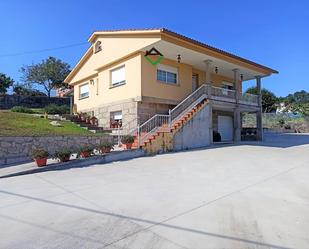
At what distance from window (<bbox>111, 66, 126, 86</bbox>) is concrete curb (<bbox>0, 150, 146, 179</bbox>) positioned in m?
6.88

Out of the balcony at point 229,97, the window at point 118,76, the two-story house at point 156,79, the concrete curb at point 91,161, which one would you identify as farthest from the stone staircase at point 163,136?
the window at point 118,76

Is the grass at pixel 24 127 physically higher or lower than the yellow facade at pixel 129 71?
lower

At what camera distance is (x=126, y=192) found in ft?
24.0

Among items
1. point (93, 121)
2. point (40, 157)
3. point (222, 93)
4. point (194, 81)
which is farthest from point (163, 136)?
point (194, 81)

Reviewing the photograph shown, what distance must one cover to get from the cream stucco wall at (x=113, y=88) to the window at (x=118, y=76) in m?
0.24

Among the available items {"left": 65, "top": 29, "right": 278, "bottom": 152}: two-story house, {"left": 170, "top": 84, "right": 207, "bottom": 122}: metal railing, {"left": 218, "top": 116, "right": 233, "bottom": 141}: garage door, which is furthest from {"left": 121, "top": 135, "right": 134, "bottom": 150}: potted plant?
{"left": 218, "top": 116, "right": 233, "bottom": 141}: garage door

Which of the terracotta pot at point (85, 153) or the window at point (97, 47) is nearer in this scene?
the terracotta pot at point (85, 153)

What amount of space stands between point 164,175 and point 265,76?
724 inches

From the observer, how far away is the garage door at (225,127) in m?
24.0

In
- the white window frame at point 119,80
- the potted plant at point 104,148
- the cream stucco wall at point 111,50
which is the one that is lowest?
the potted plant at point 104,148

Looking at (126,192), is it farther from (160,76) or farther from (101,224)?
(160,76)

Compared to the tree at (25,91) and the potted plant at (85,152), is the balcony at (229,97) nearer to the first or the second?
the potted plant at (85,152)

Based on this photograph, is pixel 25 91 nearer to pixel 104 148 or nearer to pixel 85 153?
pixel 104 148

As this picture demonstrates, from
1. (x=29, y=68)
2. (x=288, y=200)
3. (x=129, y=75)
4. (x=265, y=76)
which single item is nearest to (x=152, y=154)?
(x=129, y=75)
